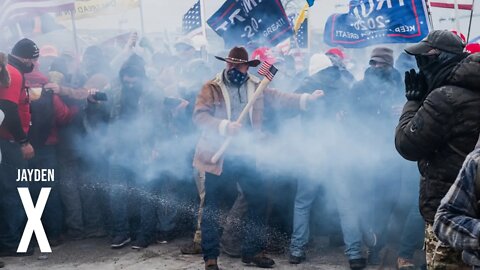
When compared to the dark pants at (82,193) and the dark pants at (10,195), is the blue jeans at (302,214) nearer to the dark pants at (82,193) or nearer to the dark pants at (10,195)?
the dark pants at (82,193)

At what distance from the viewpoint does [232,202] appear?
5973 mm

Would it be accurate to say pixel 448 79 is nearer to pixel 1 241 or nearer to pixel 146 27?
pixel 1 241

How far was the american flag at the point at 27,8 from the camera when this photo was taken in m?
8.79

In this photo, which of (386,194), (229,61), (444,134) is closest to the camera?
(444,134)

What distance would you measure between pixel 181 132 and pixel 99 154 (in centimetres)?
107

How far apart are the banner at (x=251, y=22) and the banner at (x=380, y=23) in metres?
0.69

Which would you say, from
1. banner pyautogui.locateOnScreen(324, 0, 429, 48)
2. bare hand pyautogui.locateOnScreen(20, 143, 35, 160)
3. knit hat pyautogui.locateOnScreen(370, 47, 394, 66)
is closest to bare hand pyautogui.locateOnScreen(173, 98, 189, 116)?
bare hand pyautogui.locateOnScreen(20, 143, 35, 160)

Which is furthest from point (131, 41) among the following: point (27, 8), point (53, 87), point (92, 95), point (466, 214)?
point (466, 214)

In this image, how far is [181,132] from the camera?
22.6ft

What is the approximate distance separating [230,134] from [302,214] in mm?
1315

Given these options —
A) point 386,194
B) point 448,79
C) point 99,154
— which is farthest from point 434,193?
point 99,154

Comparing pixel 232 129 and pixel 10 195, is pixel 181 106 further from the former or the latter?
pixel 10 195

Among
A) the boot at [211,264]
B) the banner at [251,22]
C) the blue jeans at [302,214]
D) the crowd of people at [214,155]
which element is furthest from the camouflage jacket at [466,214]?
the banner at [251,22]

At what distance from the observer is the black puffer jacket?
3.62m
